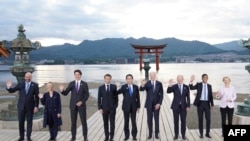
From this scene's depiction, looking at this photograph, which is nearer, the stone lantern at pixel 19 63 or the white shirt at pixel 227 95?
the white shirt at pixel 227 95

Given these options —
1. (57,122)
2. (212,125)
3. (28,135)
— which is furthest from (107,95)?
(212,125)

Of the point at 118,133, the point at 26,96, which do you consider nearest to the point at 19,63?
the point at 26,96

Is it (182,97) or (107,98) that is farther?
(182,97)

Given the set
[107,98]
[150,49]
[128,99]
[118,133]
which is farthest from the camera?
[150,49]

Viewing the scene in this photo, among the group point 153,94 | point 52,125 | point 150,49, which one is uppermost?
point 150,49

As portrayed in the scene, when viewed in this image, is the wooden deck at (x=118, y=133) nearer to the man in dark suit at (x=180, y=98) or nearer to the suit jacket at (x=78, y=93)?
the man in dark suit at (x=180, y=98)

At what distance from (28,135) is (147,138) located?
10.0 ft

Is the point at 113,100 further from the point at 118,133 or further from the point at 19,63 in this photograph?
the point at 19,63

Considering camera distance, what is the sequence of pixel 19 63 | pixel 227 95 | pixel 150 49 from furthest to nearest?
1. pixel 150 49
2. pixel 19 63
3. pixel 227 95

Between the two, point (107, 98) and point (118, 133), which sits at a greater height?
point (107, 98)

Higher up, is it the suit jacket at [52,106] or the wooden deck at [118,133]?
the suit jacket at [52,106]

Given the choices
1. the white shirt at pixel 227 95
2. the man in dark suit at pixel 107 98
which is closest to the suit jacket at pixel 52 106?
the man in dark suit at pixel 107 98

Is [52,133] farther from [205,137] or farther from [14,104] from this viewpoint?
[205,137]

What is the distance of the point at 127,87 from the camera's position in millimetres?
8008
